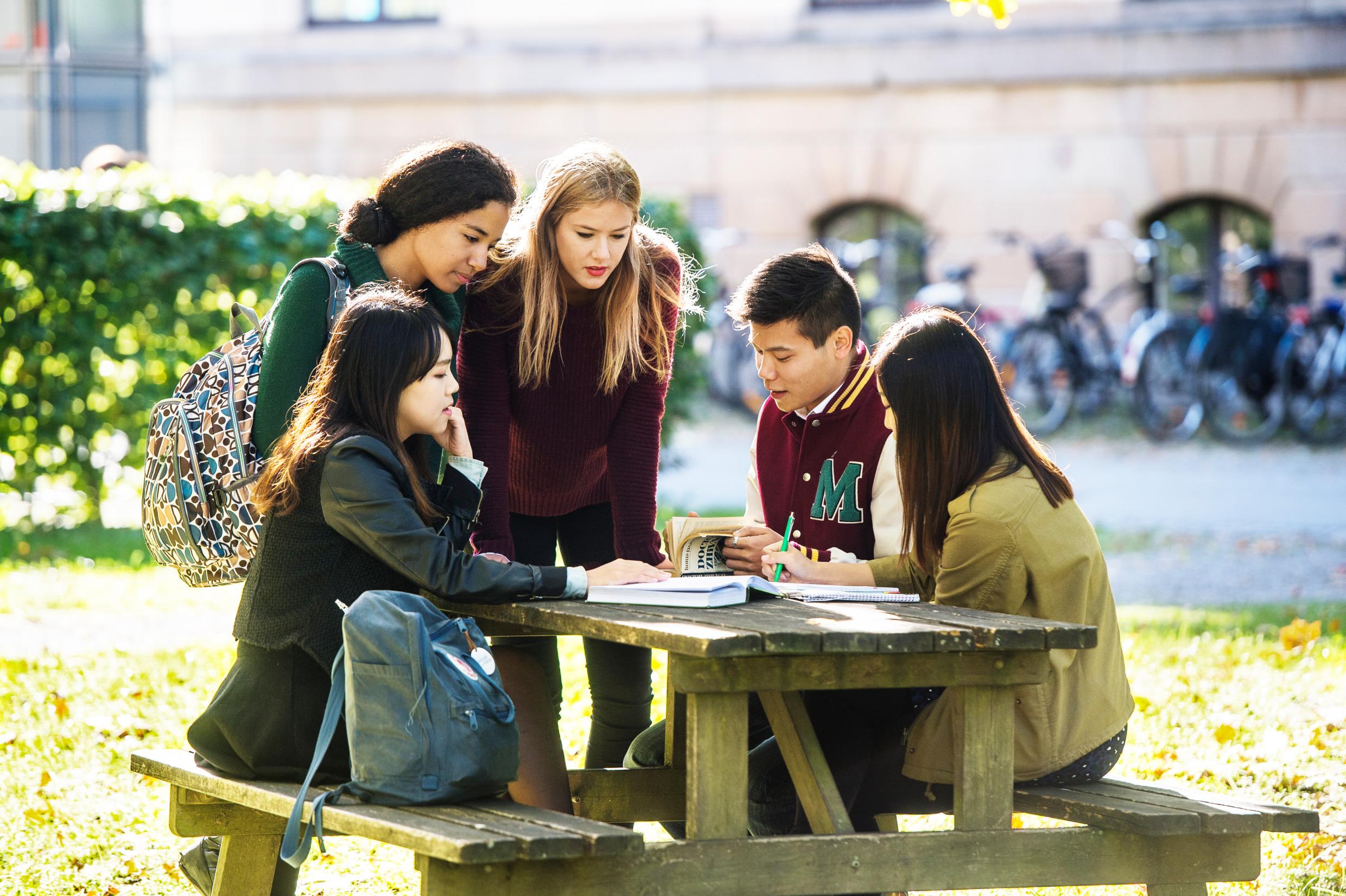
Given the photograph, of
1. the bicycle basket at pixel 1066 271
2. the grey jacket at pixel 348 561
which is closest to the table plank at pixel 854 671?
the grey jacket at pixel 348 561

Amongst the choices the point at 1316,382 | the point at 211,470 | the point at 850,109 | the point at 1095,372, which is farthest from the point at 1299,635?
the point at 850,109

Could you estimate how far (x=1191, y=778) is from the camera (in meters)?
4.64

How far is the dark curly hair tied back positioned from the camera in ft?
11.7

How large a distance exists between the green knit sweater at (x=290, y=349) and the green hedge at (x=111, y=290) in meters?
5.60

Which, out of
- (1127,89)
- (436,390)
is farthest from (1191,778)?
(1127,89)

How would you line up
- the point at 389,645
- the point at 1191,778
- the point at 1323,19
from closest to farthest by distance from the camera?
the point at 389,645 < the point at 1191,778 < the point at 1323,19

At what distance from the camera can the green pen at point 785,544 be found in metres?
3.58

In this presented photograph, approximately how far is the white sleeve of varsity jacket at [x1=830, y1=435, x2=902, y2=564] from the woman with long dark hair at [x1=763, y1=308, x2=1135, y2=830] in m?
0.27

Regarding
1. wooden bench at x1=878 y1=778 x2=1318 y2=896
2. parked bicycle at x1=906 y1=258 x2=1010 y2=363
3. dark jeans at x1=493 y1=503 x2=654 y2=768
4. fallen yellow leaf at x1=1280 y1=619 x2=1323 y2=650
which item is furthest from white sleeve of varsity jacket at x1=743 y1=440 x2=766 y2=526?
parked bicycle at x1=906 y1=258 x2=1010 y2=363

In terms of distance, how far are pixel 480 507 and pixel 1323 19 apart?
13.2 metres

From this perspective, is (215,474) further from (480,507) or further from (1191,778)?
(1191,778)

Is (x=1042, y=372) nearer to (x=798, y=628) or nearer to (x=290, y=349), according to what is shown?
(x=290, y=349)

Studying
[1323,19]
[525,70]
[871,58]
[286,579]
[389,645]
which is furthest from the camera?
[525,70]

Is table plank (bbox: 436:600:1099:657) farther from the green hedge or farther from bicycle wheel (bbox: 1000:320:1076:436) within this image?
bicycle wheel (bbox: 1000:320:1076:436)
